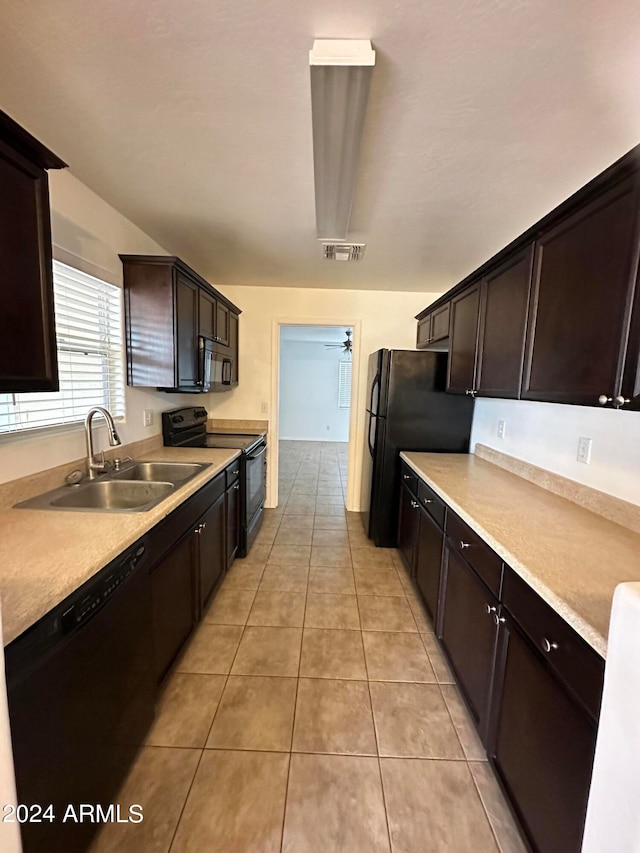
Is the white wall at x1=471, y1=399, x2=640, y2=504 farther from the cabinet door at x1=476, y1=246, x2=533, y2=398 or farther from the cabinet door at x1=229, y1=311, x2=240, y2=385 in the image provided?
the cabinet door at x1=229, y1=311, x2=240, y2=385

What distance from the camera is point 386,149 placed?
4.95 feet

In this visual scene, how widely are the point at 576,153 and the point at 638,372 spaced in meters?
1.08

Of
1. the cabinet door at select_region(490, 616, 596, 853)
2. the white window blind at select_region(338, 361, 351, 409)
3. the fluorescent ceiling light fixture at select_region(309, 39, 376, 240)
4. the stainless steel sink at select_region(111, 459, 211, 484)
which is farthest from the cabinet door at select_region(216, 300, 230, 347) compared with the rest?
the white window blind at select_region(338, 361, 351, 409)

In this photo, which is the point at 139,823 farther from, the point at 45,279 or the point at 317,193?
the point at 317,193

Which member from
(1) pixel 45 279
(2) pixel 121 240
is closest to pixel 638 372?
(1) pixel 45 279

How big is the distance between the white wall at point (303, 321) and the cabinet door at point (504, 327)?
1.69 metres

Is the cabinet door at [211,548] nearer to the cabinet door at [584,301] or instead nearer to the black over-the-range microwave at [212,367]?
the black over-the-range microwave at [212,367]

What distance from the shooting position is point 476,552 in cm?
149

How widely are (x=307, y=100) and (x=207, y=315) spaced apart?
1794 millimetres

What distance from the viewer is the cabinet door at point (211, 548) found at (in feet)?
6.54

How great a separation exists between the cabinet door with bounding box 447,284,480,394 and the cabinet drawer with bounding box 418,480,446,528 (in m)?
0.73

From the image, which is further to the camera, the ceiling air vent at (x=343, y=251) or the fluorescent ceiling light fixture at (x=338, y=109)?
the ceiling air vent at (x=343, y=251)

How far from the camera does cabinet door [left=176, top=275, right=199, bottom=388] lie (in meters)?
2.34

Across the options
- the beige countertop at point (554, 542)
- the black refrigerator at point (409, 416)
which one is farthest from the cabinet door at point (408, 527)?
the beige countertop at point (554, 542)
